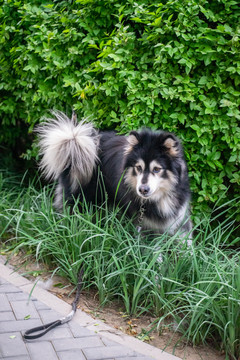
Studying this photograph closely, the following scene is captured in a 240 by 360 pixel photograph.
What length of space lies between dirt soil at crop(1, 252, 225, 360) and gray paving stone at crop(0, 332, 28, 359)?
2.05 feet

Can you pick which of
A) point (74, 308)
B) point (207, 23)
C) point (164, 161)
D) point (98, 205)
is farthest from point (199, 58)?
point (74, 308)

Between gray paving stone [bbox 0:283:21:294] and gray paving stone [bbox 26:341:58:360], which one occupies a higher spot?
gray paving stone [bbox 0:283:21:294]

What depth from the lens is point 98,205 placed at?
4441mm

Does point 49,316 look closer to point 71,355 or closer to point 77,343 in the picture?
point 77,343

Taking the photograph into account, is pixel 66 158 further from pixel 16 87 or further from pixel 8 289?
pixel 16 87

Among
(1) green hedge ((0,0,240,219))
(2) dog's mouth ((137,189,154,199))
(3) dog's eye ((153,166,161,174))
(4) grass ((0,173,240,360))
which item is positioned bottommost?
(4) grass ((0,173,240,360))

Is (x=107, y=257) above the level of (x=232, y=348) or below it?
above

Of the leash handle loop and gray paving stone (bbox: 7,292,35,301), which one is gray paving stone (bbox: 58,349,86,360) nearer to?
the leash handle loop

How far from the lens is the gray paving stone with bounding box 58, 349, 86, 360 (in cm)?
278

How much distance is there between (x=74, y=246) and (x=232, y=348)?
5.00 ft

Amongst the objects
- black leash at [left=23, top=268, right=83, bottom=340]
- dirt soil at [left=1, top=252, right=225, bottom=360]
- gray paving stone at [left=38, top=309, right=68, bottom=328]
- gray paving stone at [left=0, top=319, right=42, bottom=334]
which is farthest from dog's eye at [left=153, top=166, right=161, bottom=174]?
gray paving stone at [left=0, top=319, right=42, bottom=334]

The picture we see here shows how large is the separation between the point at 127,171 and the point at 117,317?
129 centimetres

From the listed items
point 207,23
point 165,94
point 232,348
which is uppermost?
point 207,23

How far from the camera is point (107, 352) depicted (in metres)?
2.87
